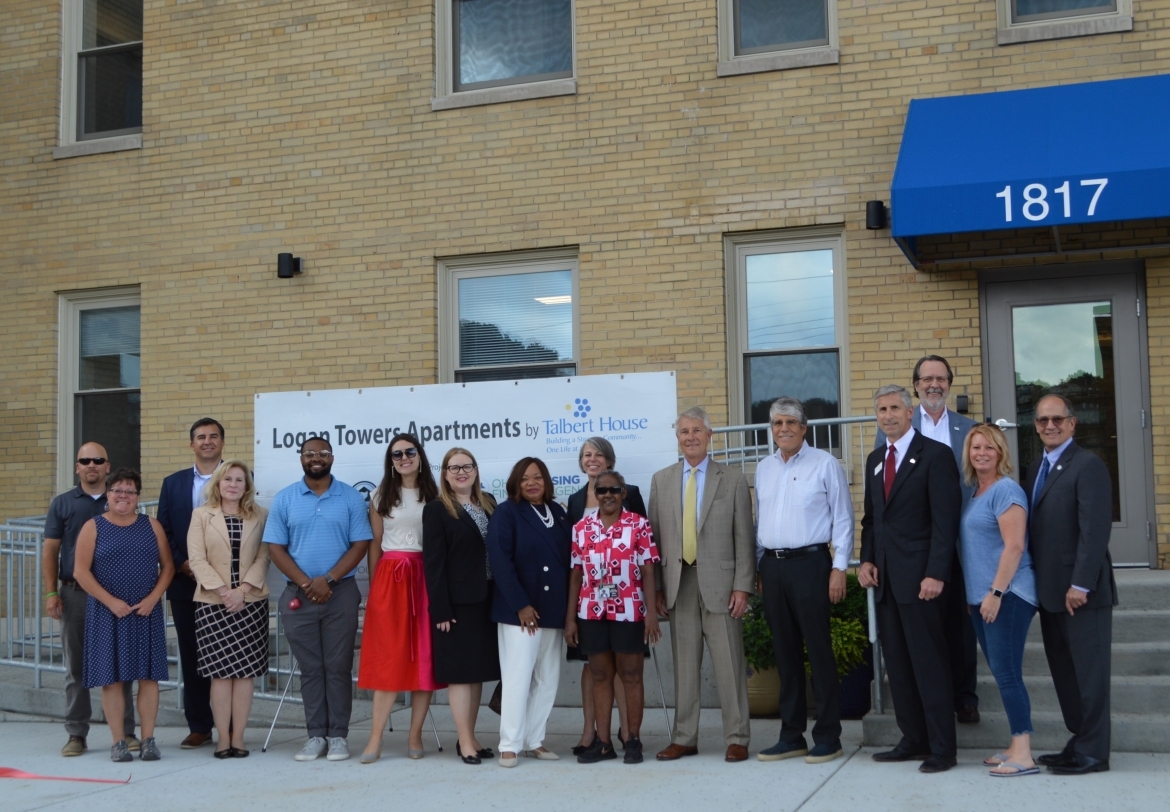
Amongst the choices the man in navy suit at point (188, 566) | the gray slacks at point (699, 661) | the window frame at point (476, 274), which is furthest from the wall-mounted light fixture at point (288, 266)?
the gray slacks at point (699, 661)

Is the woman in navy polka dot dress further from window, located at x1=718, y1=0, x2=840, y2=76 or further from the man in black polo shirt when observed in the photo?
window, located at x1=718, y1=0, x2=840, y2=76

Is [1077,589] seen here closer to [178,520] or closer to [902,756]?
[902,756]

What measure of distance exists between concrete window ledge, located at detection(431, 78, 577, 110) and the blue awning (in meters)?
2.94

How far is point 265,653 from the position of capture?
308 inches

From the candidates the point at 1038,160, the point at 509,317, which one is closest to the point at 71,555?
the point at 509,317

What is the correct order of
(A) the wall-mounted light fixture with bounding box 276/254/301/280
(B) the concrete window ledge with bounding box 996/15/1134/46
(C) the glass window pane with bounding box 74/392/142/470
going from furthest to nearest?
(C) the glass window pane with bounding box 74/392/142/470
(A) the wall-mounted light fixture with bounding box 276/254/301/280
(B) the concrete window ledge with bounding box 996/15/1134/46

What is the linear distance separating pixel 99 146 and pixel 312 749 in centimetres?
696

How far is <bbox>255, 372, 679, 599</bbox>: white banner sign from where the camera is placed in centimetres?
Result: 823

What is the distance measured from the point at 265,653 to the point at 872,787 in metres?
3.72

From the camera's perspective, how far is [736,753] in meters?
6.98

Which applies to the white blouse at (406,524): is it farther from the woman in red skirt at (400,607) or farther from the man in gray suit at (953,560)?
the man in gray suit at (953,560)

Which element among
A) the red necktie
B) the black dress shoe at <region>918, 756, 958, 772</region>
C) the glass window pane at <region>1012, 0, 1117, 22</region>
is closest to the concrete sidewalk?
the black dress shoe at <region>918, 756, 958, 772</region>

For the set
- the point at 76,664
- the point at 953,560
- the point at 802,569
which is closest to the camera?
the point at 953,560

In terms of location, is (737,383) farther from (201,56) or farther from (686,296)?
(201,56)
